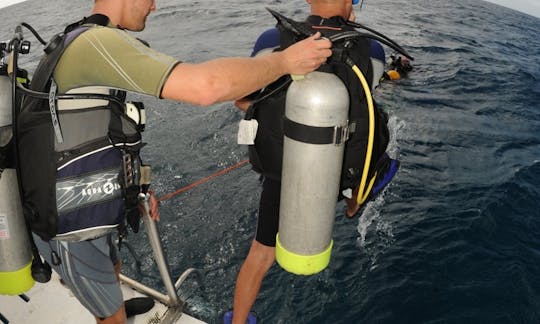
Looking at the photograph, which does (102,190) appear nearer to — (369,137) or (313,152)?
(313,152)

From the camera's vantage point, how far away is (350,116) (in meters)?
2.57

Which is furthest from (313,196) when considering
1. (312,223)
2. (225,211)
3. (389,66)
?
(389,66)

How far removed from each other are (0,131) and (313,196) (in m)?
1.78

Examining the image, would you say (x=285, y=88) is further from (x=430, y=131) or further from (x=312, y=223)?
(x=430, y=131)

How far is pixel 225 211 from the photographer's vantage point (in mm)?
6367

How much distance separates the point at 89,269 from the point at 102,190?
581 millimetres

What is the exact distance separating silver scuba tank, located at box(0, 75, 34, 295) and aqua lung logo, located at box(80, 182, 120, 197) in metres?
0.46

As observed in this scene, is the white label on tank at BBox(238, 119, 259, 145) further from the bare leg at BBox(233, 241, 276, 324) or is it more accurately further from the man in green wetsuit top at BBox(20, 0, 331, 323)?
the bare leg at BBox(233, 241, 276, 324)

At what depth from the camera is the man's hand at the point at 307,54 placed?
193 cm

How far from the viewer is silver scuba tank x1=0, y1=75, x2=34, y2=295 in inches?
81.3

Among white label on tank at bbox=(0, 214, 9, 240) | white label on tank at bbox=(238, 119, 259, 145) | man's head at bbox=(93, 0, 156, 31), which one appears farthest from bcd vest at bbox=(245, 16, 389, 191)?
white label on tank at bbox=(0, 214, 9, 240)

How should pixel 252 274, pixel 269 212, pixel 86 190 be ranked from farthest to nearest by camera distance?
pixel 252 274 < pixel 269 212 < pixel 86 190

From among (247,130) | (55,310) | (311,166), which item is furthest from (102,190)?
(55,310)

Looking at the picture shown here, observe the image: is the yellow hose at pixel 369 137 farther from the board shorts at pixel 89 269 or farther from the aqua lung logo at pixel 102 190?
the board shorts at pixel 89 269
